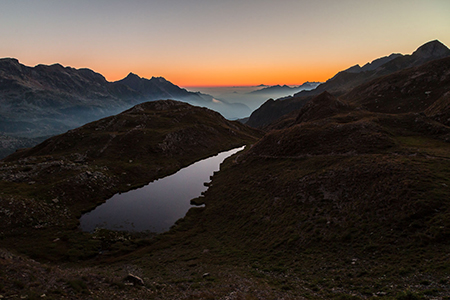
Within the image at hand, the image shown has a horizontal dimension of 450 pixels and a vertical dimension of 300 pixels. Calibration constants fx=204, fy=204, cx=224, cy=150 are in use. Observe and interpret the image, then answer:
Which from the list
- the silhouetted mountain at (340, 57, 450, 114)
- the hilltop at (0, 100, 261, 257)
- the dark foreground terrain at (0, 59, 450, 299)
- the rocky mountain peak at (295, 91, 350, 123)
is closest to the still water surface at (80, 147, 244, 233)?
the dark foreground terrain at (0, 59, 450, 299)

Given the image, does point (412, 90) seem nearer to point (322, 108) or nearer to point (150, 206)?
point (322, 108)

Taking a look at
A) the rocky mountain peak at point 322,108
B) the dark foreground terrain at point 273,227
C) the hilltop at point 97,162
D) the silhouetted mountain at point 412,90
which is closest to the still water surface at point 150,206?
the dark foreground terrain at point 273,227

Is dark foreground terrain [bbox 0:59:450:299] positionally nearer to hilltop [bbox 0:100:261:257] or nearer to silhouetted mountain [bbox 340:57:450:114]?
hilltop [bbox 0:100:261:257]

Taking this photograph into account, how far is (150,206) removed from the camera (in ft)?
202

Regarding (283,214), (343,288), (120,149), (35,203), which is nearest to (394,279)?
(343,288)

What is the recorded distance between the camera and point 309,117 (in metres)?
119

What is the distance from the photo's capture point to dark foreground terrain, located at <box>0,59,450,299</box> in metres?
22.7

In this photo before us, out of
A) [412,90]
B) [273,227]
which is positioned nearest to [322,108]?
[412,90]

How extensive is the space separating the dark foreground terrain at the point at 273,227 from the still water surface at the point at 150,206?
3.43m

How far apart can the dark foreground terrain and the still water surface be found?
3.43m

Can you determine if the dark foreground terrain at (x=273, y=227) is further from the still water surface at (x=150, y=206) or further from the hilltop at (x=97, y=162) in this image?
the still water surface at (x=150, y=206)

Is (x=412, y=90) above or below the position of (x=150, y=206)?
above

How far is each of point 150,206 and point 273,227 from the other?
125 feet

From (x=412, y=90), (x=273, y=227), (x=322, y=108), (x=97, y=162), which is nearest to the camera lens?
(x=273, y=227)
